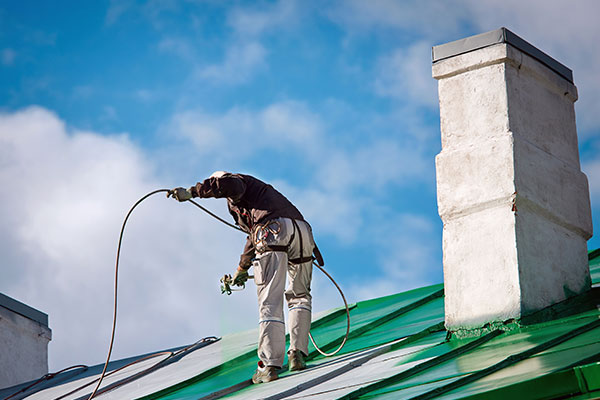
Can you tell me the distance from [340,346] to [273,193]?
149 centimetres

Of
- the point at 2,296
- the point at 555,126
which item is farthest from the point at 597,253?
the point at 2,296

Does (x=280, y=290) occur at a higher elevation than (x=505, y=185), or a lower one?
lower

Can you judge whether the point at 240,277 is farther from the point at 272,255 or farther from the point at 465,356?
the point at 465,356

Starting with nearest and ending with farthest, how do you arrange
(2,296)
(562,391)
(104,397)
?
1. (562,391)
2. (104,397)
3. (2,296)

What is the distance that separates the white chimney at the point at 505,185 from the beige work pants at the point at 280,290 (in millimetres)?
1389

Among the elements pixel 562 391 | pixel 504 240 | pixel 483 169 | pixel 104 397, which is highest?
pixel 483 169

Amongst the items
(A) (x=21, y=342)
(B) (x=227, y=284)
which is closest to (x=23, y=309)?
(A) (x=21, y=342)

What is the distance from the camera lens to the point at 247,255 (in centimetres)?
840

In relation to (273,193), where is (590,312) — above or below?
below

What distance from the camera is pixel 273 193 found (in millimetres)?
8289

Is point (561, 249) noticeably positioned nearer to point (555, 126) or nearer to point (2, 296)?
point (555, 126)

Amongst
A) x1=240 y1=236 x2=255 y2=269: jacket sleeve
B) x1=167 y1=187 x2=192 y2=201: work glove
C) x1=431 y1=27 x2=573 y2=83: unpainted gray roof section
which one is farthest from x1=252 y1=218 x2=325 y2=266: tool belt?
x1=431 y1=27 x2=573 y2=83: unpainted gray roof section

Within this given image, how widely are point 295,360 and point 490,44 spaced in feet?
9.40

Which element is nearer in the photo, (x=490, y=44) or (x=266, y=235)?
(x=490, y=44)
